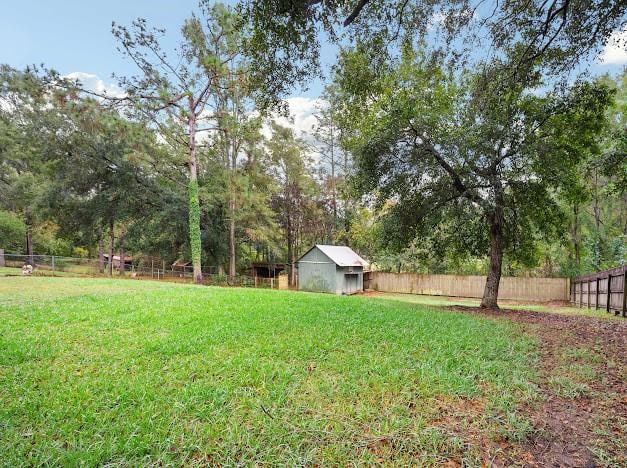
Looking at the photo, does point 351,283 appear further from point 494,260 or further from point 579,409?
point 579,409

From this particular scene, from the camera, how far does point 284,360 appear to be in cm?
364

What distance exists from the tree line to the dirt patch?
4811 millimetres

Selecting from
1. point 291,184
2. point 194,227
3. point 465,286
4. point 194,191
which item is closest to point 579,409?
point 194,191

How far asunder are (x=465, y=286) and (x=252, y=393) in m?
21.0

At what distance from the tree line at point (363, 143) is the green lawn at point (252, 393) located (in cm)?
429

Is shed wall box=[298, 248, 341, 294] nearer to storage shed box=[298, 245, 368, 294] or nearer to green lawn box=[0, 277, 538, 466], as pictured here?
storage shed box=[298, 245, 368, 294]

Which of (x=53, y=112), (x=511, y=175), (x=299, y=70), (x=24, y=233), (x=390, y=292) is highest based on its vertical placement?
(x=53, y=112)

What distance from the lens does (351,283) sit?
2312 centimetres

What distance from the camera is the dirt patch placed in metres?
2.21

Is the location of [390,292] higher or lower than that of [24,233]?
lower

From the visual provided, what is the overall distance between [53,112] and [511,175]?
945 inches

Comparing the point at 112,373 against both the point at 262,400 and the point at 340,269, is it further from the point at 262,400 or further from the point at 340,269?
the point at 340,269

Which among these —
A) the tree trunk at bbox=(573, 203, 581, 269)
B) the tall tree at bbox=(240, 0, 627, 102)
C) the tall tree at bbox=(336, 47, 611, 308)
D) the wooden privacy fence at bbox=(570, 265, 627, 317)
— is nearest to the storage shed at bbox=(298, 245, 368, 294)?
the tall tree at bbox=(336, 47, 611, 308)

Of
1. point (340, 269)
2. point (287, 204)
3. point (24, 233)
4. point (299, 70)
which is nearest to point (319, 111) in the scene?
point (287, 204)
